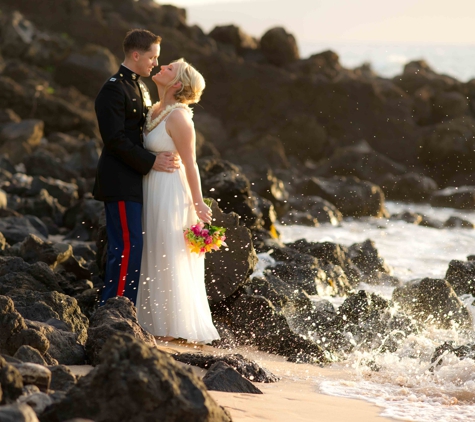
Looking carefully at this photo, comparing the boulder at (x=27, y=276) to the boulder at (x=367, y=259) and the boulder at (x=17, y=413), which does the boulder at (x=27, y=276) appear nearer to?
the boulder at (x=17, y=413)

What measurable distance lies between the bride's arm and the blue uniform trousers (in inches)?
16.5

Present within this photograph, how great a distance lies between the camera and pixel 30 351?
4.44 metres

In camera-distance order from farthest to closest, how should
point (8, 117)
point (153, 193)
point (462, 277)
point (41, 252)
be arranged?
point (8, 117) → point (462, 277) → point (41, 252) → point (153, 193)

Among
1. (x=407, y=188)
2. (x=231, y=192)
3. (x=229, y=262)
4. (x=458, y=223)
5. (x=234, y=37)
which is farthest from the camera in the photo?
(x=234, y=37)

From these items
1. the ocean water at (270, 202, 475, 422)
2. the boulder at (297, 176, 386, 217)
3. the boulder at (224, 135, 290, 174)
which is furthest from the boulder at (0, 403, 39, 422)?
the boulder at (224, 135, 290, 174)

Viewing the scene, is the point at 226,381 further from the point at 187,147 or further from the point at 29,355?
the point at 187,147

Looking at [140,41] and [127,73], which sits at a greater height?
[140,41]

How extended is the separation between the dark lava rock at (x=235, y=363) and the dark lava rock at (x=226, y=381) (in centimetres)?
35

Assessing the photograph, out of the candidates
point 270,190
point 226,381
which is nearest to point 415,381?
point 226,381

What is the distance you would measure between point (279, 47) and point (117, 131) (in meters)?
31.3

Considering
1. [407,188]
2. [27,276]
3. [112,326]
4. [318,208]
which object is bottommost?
[112,326]

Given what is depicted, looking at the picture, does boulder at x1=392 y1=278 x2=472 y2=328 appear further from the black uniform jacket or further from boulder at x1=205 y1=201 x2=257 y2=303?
the black uniform jacket

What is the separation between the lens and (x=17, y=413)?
3.13 m

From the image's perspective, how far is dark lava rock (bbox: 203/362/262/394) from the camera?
15.5ft
